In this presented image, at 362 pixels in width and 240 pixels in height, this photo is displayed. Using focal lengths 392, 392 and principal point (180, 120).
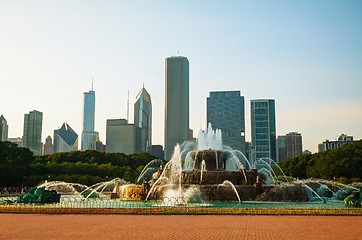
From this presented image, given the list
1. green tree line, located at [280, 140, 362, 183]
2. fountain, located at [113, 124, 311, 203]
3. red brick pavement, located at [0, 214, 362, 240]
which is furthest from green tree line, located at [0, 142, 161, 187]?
red brick pavement, located at [0, 214, 362, 240]

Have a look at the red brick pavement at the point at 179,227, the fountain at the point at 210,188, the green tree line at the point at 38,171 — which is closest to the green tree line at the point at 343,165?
the fountain at the point at 210,188

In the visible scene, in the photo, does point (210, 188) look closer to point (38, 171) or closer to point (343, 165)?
point (343, 165)

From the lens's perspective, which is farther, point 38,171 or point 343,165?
point 38,171

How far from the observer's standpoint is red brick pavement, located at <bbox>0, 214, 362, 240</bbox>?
1530 centimetres

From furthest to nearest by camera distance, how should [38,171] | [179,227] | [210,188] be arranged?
[38,171] → [210,188] → [179,227]

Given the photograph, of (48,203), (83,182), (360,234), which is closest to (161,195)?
(48,203)

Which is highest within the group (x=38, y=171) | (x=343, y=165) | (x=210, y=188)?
(x=343, y=165)

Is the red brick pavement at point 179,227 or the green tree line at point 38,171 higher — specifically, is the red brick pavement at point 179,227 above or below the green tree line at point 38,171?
below

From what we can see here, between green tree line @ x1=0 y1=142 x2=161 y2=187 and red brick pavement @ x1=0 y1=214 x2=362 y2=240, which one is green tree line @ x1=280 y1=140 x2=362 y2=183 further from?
red brick pavement @ x1=0 y1=214 x2=362 y2=240

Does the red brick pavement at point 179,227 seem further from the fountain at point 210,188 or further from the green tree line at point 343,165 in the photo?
the green tree line at point 343,165

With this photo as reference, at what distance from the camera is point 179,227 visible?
1752 cm

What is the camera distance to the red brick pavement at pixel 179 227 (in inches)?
603

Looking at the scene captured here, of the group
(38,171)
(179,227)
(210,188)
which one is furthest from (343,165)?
(179,227)

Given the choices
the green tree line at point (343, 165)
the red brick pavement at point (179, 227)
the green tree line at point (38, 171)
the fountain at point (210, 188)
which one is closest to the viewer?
the red brick pavement at point (179, 227)
